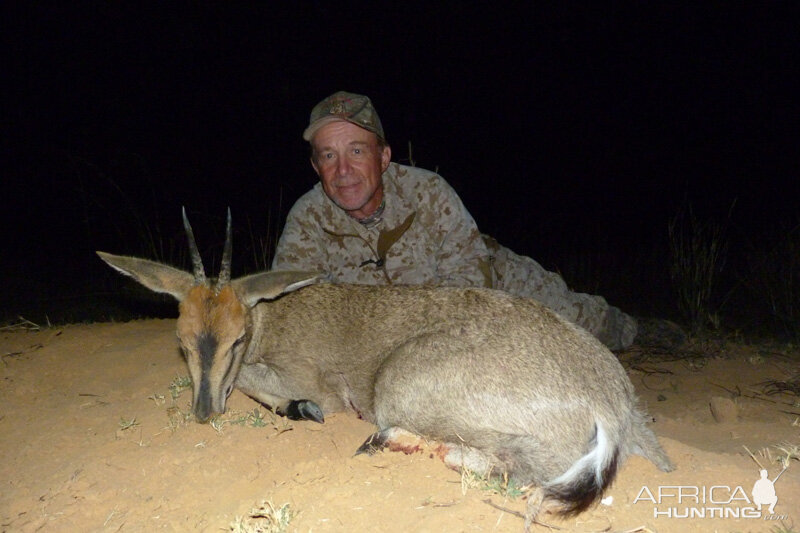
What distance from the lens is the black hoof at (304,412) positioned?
13.9 feet

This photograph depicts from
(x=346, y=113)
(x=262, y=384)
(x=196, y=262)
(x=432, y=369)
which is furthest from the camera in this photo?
(x=346, y=113)

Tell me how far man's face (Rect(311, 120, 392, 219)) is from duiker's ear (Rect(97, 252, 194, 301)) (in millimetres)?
1868

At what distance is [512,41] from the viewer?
27.2 m

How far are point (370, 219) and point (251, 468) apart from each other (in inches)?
121

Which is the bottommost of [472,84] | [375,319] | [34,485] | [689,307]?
[689,307]

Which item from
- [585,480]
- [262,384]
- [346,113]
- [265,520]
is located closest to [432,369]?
[585,480]

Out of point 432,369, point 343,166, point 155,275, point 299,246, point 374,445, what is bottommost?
point 374,445

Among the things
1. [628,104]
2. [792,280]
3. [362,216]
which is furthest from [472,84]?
[362,216]

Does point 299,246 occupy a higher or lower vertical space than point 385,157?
lower

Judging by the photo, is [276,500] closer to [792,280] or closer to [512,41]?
[792,280]

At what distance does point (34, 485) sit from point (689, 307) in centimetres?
774

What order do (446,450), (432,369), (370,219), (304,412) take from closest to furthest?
1. (446,450)
2. (432,369)
3. (304,412)
4. (370,219)

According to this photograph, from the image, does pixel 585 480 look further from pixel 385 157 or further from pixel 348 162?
pixel 385 157

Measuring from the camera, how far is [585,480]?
2951 millimetres
